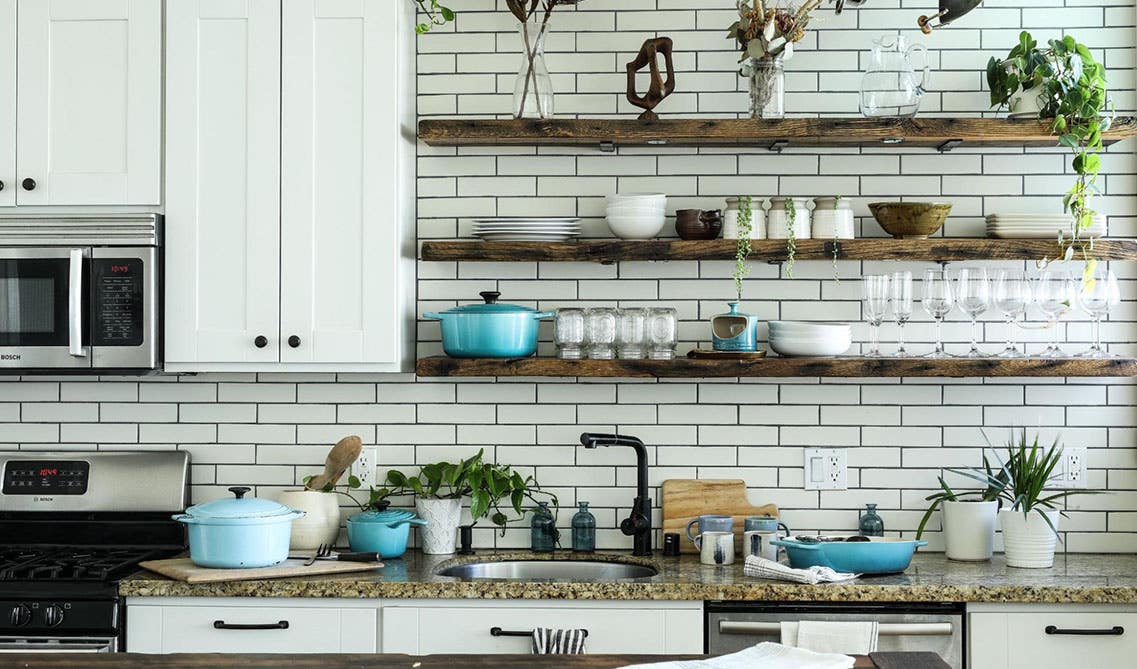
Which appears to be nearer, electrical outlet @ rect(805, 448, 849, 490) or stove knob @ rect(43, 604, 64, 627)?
stove knob @ rect(43, 604, 64, 627)

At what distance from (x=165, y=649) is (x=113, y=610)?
182 mm

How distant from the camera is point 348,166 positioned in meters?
3.63

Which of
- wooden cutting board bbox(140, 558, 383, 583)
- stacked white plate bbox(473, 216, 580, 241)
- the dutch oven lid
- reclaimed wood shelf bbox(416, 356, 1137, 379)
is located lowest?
wooden cutting board bbox(140, 558, 383, 583)

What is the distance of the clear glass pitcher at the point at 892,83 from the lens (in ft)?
12.2

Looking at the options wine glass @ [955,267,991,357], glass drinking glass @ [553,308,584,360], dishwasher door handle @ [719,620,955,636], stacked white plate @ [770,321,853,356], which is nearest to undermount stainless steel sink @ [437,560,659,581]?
dishwasher door handle @ [719,620,955,636]

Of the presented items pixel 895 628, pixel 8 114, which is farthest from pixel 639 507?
pixel 8 114

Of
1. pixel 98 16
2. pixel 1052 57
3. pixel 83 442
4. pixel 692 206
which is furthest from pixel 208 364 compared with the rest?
pixel 1052 57

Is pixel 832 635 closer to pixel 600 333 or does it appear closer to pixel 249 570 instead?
pixel 600 333

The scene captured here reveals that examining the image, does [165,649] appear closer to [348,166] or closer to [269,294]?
[269,294]

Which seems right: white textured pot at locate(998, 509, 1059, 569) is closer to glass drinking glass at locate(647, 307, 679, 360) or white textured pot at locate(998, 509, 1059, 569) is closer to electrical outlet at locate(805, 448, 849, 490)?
electrical outlet at locate(805, 448, 849, 490)

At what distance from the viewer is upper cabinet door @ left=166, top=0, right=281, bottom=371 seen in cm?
363

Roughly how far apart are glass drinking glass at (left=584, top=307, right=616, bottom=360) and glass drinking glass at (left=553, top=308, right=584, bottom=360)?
Answer: 0.7 inches

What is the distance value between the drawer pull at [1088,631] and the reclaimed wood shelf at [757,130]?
1467 millimetres

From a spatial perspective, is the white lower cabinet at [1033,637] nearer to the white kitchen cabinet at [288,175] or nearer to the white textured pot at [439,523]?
the white textured pot at [439,523]
